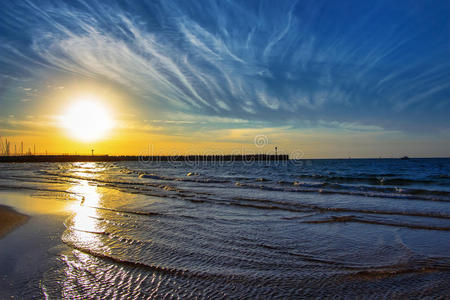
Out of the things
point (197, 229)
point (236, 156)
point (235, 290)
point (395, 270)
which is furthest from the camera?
point (236, 156)

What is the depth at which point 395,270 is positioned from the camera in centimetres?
440

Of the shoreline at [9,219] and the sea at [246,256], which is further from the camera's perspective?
the shoreline at [9,219]

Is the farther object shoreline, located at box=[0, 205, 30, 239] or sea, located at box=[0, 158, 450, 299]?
shoreline, located at box=[0, 205, 30, 239]

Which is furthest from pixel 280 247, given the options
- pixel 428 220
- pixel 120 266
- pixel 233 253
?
pixel 428 220

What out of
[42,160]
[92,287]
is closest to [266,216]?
[92,287]

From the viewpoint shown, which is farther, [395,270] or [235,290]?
[395,270]

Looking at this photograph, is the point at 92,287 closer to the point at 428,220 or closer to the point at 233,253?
the point at 233,253

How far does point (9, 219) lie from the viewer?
795 centimetres

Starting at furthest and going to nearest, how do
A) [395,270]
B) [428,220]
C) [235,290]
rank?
[428,220] → [395,270] → [235,290]

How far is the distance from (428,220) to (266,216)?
5409mm

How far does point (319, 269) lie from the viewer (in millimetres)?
4457

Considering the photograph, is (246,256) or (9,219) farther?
(9,219)

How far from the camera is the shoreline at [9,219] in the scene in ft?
22.3

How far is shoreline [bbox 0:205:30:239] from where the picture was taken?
679 centimetres
